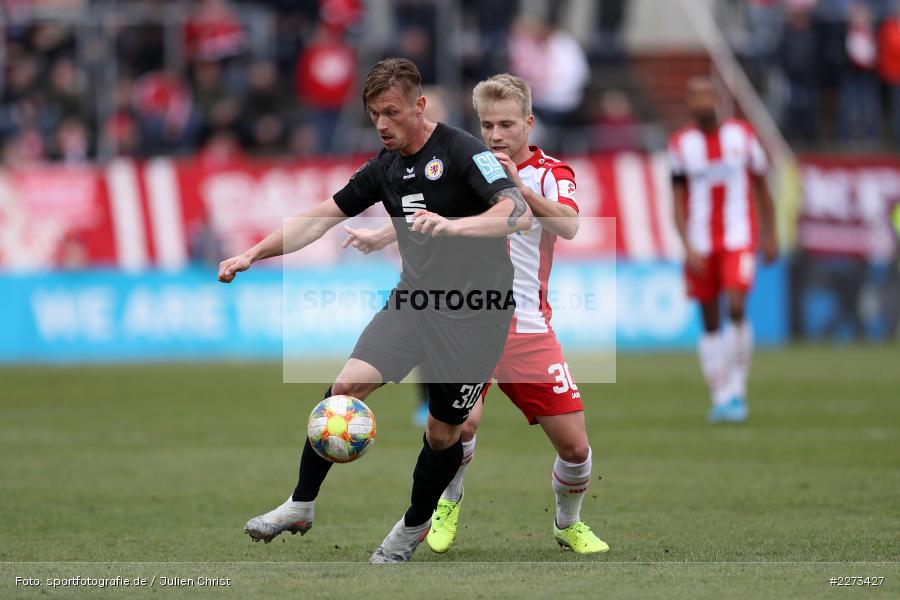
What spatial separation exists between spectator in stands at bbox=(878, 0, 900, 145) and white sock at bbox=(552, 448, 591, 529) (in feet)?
59.7

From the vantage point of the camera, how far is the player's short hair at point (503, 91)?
276 inches

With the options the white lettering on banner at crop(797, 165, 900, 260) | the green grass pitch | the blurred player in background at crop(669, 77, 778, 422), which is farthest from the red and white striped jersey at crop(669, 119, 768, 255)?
the white lettering on banner at crop(797, 165, 900, 260)

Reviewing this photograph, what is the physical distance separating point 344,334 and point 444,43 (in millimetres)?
5520

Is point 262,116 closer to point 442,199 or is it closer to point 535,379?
point 535,379

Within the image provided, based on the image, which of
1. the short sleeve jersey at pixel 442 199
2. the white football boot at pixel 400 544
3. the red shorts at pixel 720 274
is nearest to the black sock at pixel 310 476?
the white football boot at pixel 400 544

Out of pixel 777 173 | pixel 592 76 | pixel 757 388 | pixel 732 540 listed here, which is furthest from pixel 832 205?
pixel 732 540

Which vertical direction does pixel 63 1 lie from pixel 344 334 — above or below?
above

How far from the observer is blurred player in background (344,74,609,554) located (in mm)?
7051

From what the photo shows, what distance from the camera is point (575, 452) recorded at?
7.21 meters

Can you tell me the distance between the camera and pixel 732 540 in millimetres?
7340

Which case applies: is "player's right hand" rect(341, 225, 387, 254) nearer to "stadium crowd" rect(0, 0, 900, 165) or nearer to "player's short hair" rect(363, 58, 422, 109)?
"player's short hair" rect(363, 58, 422, 109)

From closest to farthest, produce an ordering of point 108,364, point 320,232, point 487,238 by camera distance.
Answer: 1. point 487,238
2. point 320,232
3. point 108,364

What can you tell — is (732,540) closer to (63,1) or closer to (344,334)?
(344,334)

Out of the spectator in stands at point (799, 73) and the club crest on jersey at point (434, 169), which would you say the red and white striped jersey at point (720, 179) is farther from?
the spectator in stands at point (799, 73)
